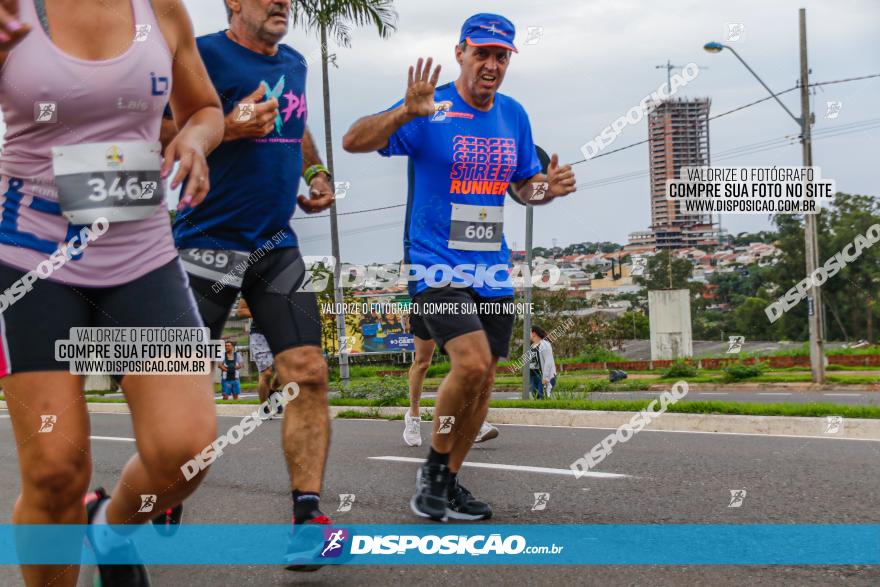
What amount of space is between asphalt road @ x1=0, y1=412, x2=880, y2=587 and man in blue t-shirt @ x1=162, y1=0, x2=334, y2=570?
0.77 m

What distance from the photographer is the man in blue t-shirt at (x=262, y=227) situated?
3965 mm

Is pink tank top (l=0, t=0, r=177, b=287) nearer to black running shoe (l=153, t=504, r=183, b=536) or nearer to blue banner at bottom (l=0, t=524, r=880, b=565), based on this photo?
blue banner at bottom (l=0, t=524, r=880, b=565)

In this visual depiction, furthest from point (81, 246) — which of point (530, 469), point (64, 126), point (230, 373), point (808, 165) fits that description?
point (808, 165)

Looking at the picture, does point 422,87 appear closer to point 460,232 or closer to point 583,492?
point 460,232

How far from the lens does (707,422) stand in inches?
376

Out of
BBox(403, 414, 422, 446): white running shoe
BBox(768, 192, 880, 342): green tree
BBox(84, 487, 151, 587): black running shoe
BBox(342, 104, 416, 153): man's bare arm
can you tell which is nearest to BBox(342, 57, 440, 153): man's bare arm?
BBox(342, 104, 416, 153): man's bare arm

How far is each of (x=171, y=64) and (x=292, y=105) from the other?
4.36 ft

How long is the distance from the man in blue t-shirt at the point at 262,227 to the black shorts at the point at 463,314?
0.83 meters

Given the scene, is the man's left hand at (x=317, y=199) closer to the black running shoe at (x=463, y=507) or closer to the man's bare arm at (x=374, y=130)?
the man's bare arm at (x=374, y=130)

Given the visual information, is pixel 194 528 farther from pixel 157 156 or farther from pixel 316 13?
pixel 316 13

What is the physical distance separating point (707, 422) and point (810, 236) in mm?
15565

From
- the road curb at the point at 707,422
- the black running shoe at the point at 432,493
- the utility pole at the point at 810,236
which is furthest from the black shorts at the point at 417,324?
the utility pole at the point at 810,236

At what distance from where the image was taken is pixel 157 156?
108 inches

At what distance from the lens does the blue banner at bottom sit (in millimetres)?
3656
